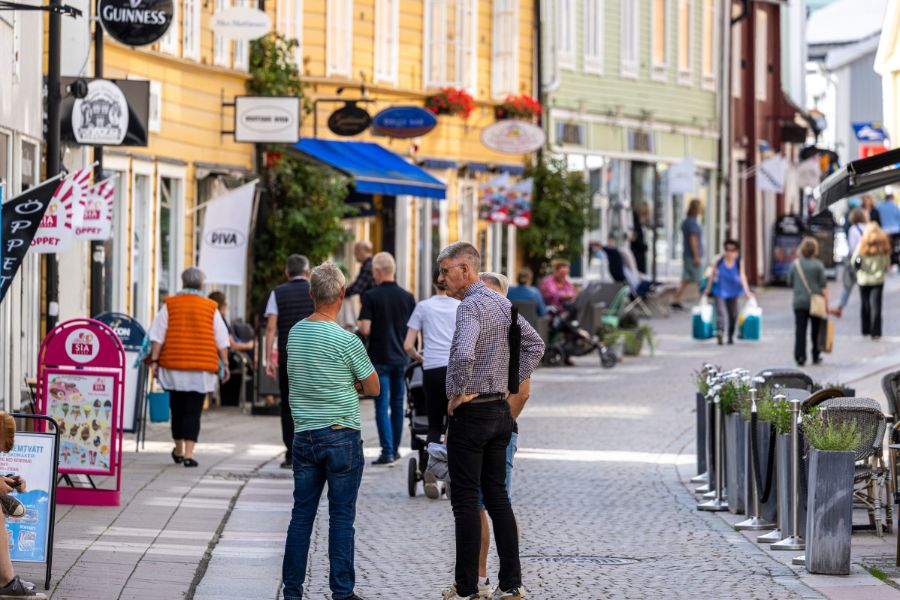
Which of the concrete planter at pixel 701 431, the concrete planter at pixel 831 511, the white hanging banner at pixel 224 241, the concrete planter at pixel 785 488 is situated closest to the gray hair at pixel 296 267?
the concrete planter at pixel 701 431

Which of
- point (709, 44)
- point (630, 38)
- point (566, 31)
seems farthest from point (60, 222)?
point (709, 44)

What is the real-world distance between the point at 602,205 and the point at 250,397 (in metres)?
15.5

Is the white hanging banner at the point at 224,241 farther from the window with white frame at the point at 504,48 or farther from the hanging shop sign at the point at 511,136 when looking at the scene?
the window with white frame at the point at 504,48

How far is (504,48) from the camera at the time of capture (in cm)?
3244

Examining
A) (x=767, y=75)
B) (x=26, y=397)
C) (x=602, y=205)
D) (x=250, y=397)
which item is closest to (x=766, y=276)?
(x=767, y=75)

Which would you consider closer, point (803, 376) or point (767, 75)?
point (803, 376)

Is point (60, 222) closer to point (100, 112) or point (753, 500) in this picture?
point (100, 112)

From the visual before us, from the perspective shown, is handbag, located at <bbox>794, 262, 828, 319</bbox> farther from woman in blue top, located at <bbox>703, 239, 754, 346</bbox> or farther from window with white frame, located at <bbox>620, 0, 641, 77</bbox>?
window with white frame, located at <bbox>620, 0, 641, 77</bbox>

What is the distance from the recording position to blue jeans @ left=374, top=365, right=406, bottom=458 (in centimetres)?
1561

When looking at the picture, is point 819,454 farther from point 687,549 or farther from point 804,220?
point 804,220

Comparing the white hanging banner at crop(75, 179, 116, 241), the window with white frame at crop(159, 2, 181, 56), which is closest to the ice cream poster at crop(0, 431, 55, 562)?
the white hanging banner at crop(75, 179, 116, 241)

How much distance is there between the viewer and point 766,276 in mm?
43375

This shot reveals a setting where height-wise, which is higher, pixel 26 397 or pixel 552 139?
pixel 552 139

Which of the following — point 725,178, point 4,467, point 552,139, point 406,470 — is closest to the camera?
point 4,467
